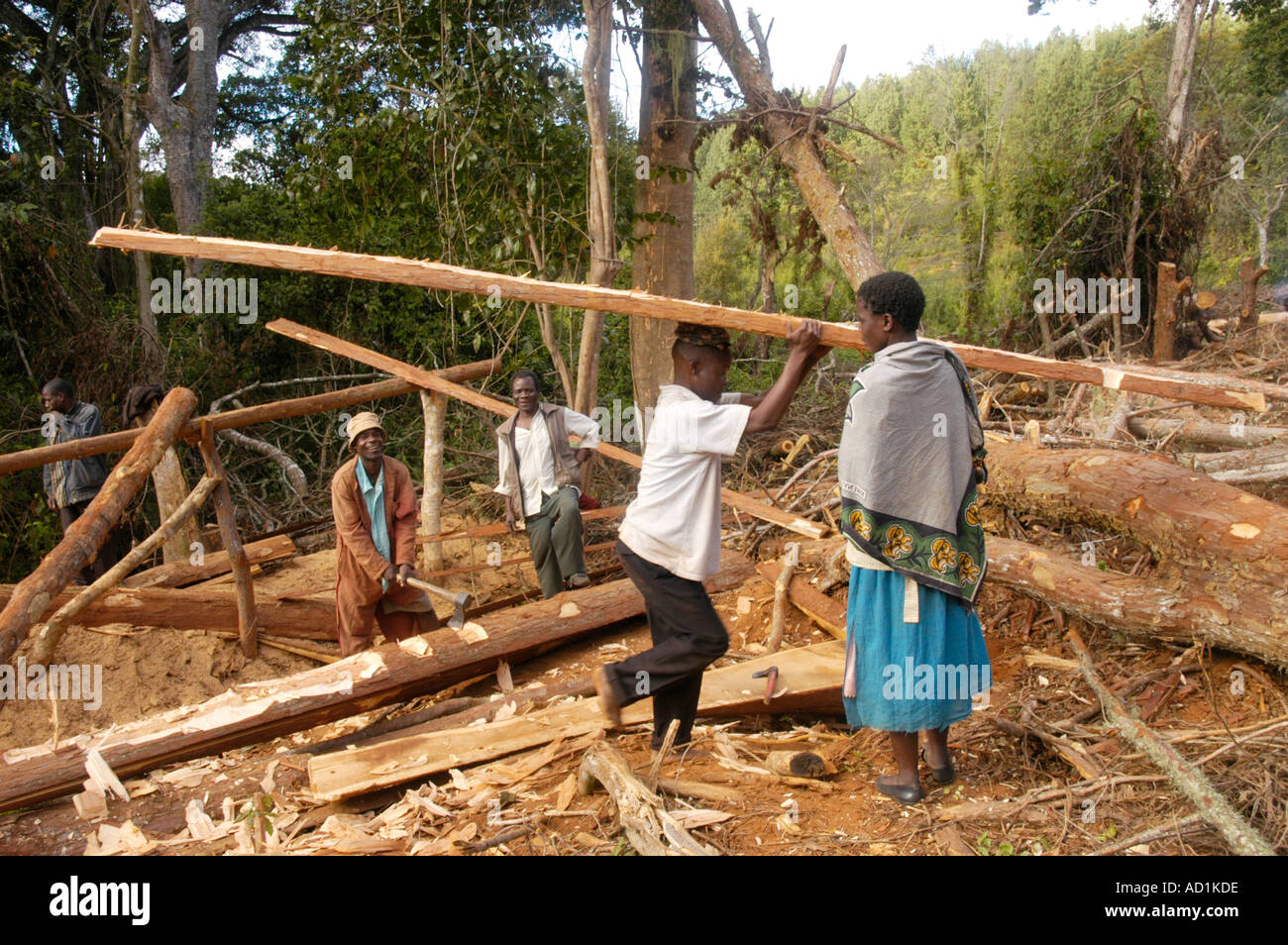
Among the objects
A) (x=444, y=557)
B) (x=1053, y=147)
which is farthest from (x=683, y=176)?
(x=1053, y=147)

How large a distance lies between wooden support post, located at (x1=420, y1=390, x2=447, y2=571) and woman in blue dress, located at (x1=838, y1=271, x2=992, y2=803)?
4.42 m

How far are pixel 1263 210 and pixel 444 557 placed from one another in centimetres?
1817

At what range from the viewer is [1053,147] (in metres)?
13.3

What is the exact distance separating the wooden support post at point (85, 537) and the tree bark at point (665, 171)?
4443 millimetres

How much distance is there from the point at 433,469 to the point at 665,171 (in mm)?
3600

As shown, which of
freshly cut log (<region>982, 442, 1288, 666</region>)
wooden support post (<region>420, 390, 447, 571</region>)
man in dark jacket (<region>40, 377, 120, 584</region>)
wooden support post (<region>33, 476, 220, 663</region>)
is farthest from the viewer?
man in dark jacket (<region>40, 377, 120, 584</region>)

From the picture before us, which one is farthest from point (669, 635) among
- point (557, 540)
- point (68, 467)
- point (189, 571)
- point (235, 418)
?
point (68, 467)

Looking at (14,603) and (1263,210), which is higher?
(1263,210)

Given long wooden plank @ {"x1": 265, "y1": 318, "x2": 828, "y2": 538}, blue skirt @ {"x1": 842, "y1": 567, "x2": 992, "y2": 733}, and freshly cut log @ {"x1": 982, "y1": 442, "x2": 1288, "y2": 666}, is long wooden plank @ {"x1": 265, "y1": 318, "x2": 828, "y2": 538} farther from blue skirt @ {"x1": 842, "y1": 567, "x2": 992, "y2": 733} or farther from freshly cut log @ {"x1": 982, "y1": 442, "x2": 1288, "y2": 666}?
blue skirt @ {"x1": 842, "y1": 567, "x2": 992, "y2": 733}

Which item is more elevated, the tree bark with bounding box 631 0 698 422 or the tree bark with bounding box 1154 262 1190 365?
the tree bark with bounding box 631 0 698 422

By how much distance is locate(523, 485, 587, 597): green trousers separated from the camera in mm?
6449

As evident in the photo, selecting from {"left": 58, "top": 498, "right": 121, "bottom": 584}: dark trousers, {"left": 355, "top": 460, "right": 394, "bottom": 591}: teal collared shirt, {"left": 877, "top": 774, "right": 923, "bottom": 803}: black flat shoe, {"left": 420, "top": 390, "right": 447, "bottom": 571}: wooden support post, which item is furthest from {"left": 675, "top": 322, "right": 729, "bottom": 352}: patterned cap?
{"left": 58, "top": 498, "right": 121, "bottom": 584}: dark trousers

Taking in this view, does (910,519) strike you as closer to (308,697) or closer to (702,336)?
(702,336)

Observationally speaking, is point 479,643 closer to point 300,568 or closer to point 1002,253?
point 300,568
